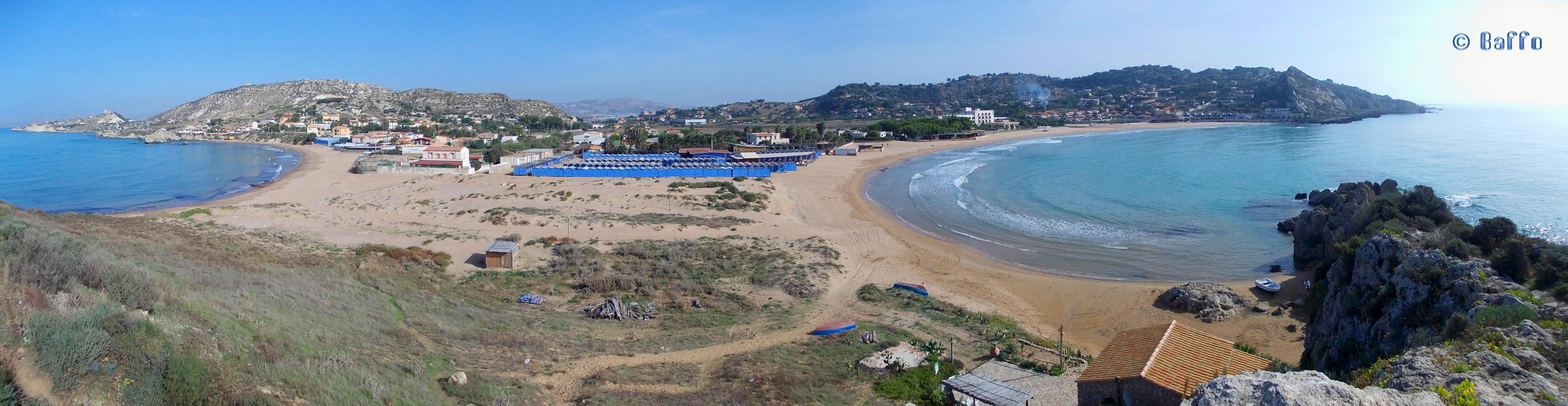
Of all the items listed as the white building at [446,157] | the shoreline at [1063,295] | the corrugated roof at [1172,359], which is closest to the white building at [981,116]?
the white building at [446,157]

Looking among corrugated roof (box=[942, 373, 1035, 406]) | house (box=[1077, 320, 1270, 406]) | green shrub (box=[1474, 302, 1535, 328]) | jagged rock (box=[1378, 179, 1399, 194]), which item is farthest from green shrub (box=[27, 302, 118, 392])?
jagged rock (box=[1378, 179, 1399, 194])

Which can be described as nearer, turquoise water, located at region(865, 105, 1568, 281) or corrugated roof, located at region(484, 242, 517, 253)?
corrugated roof, located at region(484, 242, 517, 253)

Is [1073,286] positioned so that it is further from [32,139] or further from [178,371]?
[32,139]

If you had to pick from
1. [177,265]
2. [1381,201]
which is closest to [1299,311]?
[1381,201]

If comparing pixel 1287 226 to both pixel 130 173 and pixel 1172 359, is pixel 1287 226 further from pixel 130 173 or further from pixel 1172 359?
pixel 130 173

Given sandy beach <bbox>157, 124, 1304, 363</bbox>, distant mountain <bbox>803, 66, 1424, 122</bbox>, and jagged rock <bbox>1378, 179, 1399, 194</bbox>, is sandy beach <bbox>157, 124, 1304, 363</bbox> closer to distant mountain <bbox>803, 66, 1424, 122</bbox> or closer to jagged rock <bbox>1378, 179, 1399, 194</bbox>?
jagged rock <bbox>1378, 179, 1399, 194</bbox>

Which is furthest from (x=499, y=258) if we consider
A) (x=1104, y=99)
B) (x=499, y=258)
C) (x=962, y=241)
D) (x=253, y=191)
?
(x=1104, y=99)

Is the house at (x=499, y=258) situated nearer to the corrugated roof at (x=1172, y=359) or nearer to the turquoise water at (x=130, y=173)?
the corrugated roof at (x=1172, y=359)
